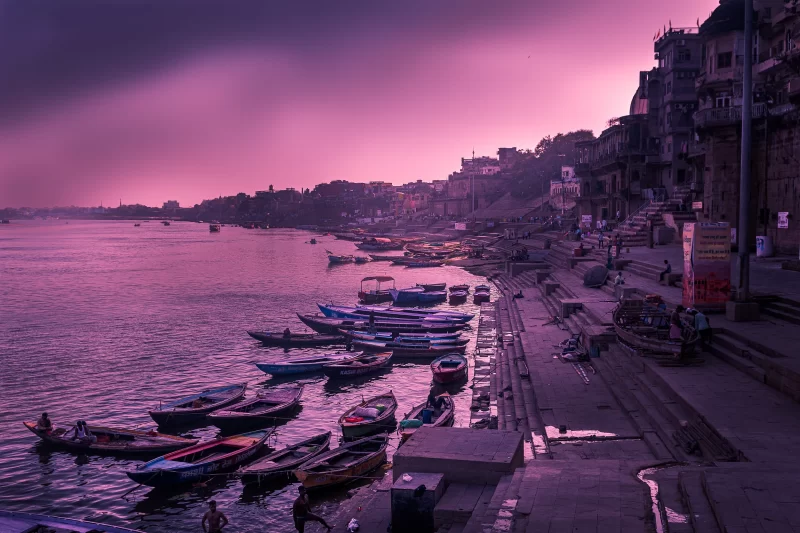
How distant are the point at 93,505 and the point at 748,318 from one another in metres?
18.9

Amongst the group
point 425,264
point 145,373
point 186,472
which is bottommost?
point 145,373

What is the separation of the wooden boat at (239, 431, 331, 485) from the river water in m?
0.35

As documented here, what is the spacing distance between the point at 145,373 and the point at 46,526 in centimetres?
1843

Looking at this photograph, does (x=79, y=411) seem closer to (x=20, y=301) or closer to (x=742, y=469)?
(x=742, y=469)

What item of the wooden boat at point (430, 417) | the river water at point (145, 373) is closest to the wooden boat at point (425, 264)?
the river water at point (145, 373)

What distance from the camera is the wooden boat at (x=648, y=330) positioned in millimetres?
16328

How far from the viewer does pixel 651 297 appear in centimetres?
2302

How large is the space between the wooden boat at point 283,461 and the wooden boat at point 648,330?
31.1 feet

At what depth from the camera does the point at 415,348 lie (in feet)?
103

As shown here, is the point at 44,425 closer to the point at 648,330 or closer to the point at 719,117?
the point at 648,330

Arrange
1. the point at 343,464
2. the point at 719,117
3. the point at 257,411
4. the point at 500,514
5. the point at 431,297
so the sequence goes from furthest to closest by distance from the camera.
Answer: the point at 431,297 < the point at 719,117 < the point at 257,411 < the point at 343,464 < the point at 500,514

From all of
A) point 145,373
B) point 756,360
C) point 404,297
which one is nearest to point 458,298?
point 404,297

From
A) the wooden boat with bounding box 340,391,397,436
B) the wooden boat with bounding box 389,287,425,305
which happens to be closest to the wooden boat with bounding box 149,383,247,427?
the wooden boat with bounding box 340,391,397,436

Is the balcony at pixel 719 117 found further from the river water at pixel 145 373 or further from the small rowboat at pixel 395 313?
the small rowboat at pixel 395 313
